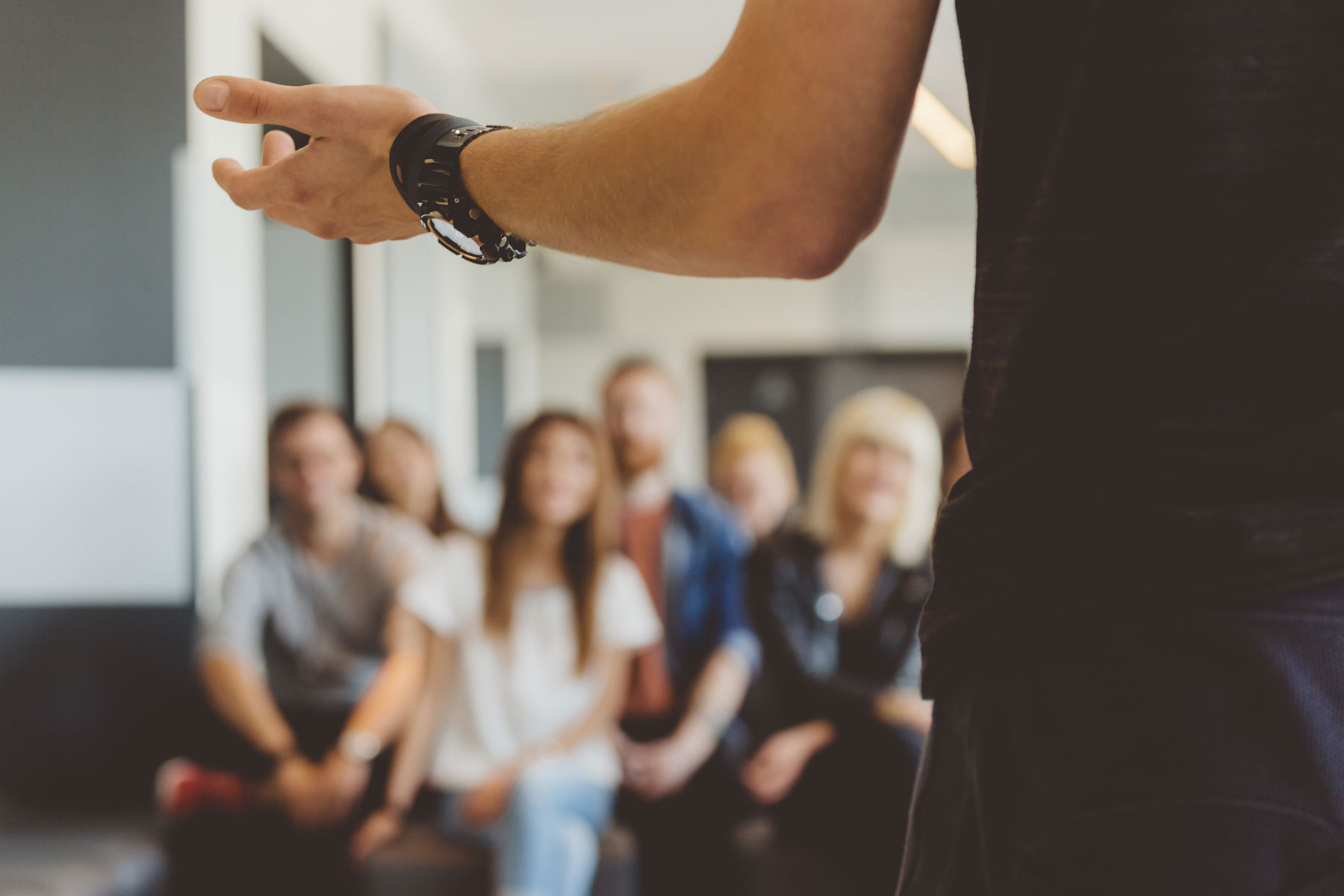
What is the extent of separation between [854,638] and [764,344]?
513cm

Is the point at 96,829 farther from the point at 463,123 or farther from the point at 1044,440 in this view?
the point at 1044,440

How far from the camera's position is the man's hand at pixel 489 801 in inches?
88.1

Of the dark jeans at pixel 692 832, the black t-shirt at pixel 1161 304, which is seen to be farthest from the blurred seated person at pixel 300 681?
the black t-shirt at pixel 1161 304

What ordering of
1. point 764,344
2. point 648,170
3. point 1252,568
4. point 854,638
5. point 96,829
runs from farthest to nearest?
point 764,344 < point 854,638 < point 96,829 < point 648,170 < point 1252,568

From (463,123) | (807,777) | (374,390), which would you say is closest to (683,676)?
(807,777)

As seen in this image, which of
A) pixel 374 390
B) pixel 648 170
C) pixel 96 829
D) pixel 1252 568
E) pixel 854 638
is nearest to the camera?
pixel 1252 568

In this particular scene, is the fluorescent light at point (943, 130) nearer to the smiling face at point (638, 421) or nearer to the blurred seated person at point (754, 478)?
the smiling face at point (638, 421)

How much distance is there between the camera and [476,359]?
19.2ft

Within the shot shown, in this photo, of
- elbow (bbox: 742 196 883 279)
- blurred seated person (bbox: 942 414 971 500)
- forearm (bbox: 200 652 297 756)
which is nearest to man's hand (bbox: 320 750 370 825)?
forearm (bbox: 200 652 297 756)

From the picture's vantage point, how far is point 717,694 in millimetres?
2504

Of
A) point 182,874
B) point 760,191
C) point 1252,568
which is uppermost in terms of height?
point 760,191

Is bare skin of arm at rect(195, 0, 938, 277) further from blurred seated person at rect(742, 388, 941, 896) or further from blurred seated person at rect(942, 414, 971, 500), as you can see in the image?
blurred seated person at rect(942, 414, 971, 500)

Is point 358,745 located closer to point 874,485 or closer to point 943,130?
point 874,485

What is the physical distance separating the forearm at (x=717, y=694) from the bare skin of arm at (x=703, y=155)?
6.66 feet
